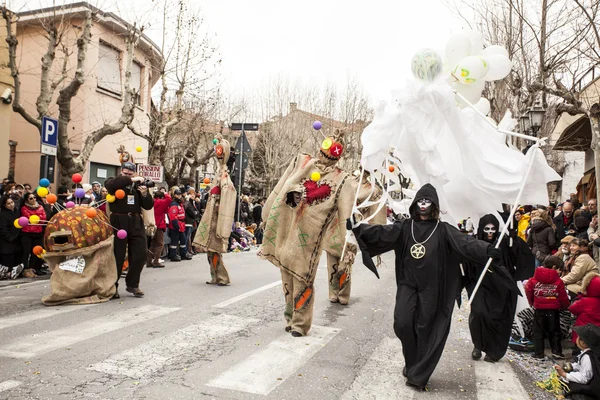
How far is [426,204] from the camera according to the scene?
5219 mm

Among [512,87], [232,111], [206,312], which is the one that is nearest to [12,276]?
[206,312]

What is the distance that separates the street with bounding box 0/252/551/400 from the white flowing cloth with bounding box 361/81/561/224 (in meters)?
1.80

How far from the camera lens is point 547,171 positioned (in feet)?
17.7

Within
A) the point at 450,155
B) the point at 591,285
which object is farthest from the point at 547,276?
the point at 450,155

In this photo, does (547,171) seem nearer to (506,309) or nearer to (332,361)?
(506,309)

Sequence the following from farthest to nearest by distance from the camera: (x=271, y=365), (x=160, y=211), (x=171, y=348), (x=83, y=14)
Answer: (x=83, y=14)
(x=160, y=211)
(x=171, y=348)
(x=271, y=365)

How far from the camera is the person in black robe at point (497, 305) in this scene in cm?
599

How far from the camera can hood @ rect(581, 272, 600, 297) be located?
251 inches

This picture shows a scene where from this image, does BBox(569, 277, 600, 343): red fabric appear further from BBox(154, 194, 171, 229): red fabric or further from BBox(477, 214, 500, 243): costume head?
BBox(154, 194, 171, 229): red fabric

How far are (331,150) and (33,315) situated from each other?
424 centimetres

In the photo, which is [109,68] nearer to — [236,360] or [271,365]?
[236,360]

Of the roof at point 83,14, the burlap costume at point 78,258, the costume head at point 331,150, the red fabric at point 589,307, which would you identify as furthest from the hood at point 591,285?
the roof at point 83,14

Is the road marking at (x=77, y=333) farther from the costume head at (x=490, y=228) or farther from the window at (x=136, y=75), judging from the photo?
the window at (x=136, y=75)

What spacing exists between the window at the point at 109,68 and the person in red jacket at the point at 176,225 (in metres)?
8.91
